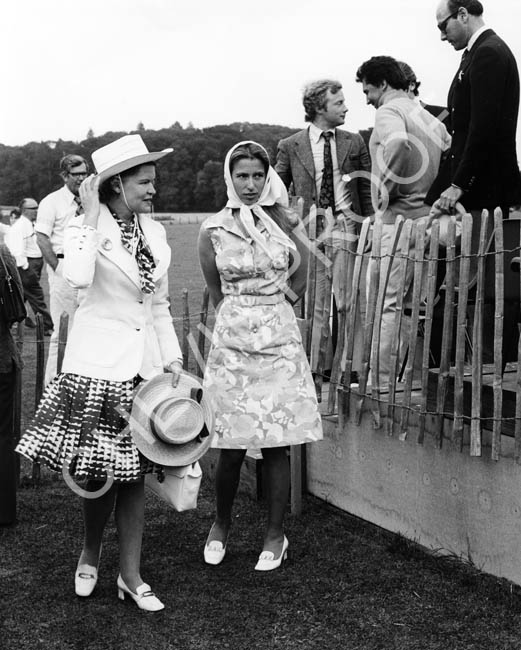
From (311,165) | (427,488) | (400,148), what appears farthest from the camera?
(311,165)

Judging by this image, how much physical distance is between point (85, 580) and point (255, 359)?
129cm

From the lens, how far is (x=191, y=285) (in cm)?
1994

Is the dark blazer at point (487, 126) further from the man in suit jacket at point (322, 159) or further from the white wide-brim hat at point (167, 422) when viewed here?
the white wide-brim hat at point (167, 422)

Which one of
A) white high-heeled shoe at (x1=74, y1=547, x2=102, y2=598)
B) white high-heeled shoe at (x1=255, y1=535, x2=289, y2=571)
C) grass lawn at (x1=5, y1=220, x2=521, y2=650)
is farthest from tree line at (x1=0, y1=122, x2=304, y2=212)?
white high-heeled shoe at (x1=74, y1=547, x2=102, y2=598)

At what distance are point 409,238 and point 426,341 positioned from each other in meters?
0.55

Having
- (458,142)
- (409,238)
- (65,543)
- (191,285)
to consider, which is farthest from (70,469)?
(191,285)

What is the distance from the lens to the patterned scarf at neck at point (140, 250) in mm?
4047

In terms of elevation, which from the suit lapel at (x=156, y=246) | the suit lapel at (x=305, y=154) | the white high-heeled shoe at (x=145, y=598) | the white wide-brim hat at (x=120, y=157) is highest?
the suit lapel at (x=305, y=154)

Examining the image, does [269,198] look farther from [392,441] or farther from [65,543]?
[65,543]

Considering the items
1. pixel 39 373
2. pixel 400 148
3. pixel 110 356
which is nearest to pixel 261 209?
pixel 110 356

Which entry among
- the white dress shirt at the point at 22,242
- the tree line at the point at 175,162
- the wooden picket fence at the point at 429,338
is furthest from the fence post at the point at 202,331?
the tree line at the point at 175,162

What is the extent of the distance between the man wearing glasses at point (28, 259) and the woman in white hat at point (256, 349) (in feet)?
28.7

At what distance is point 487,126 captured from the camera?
498 centimetres

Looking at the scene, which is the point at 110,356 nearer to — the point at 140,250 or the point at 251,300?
the point at 140,250
